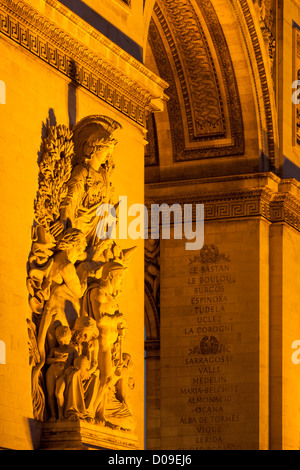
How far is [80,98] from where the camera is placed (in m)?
18.1

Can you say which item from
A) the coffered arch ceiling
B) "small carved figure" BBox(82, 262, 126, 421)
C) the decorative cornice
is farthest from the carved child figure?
the coffered arch ceiling

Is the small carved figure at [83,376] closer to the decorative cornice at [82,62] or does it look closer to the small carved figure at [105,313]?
the small carved figure at [105,313]

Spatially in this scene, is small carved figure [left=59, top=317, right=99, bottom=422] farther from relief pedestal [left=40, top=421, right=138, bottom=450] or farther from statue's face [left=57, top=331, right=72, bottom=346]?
statue's face [left=57, top=331, right=72, bottom=346]

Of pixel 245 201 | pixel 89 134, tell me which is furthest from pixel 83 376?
pixel 245 201

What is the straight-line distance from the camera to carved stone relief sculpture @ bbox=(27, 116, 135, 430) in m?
16.5

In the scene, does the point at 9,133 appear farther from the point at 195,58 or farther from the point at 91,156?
the point at 195,58

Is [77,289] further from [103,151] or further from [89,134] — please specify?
[89,134]

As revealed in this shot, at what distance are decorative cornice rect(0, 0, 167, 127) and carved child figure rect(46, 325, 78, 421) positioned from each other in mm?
3492

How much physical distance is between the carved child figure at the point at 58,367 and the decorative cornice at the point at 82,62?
137 inches

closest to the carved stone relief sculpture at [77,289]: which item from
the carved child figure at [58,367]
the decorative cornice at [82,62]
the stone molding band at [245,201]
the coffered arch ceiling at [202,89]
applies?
the carved child figure at [58,367]

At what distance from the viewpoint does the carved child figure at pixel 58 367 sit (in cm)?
→ 1645

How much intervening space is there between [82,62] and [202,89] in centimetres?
807

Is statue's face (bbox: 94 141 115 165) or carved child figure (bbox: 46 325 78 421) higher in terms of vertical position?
statue's face (bbox: 94 141 115 165)
